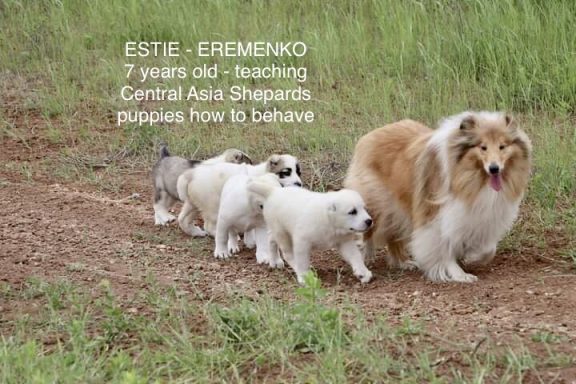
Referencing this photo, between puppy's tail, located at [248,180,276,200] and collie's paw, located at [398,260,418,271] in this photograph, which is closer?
puppy's tail, located at [248,180,276,200]

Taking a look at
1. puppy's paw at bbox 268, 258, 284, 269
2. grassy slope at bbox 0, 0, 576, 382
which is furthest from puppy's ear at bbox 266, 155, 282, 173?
grassy slope at bbox 0, 0, 576, 382

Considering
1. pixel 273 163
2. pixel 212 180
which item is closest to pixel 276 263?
pixel 273 163

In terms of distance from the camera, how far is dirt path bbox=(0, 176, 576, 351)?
6145mm

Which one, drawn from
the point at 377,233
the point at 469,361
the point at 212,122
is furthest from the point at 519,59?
the point at 469,361

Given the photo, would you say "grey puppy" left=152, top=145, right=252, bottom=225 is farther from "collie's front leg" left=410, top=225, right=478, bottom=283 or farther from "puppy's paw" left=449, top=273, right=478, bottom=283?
"puppy's paw" left=449, top=273, right=478, bottom=283

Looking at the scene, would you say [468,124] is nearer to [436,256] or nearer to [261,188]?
[436,256]

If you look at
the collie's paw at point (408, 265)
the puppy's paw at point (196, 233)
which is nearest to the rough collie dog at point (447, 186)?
the collie's paw at point (408, 265)

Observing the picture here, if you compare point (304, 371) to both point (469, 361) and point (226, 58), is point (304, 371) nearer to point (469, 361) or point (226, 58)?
point (469, 361)

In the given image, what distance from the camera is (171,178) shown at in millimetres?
8805

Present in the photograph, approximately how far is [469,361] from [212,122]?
681 centimetres

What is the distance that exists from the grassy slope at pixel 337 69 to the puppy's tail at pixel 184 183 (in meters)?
1.44

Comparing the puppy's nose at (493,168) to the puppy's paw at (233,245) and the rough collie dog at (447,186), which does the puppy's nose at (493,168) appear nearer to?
the rough collie dog at (447,186)

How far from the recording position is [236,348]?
17.9 ft

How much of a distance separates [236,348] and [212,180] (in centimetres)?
301
